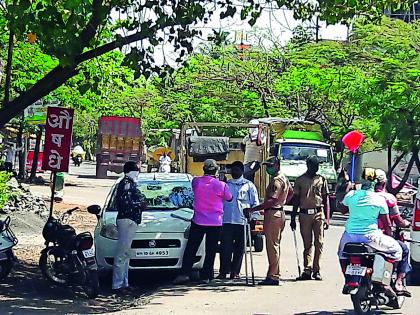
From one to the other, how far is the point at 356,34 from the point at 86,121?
44.5 m

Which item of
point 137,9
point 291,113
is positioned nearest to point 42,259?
point 137,9

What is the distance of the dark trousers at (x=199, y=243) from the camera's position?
38.7 ft

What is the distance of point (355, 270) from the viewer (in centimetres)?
899

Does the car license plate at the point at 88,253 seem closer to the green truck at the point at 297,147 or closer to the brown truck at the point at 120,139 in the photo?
the green truck at the point at 297,147

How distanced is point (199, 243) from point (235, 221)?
25.9 inches

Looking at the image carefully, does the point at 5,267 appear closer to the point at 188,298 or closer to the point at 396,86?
the point at 188,298

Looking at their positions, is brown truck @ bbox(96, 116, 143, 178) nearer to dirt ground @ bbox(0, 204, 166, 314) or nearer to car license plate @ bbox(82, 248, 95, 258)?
dirt ground @ bbox(0, 204, 166, 314)

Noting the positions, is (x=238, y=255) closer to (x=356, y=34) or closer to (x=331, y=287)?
(x=331, y=287)

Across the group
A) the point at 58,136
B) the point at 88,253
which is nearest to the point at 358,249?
the point at 88,253

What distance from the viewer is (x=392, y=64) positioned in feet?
86.5

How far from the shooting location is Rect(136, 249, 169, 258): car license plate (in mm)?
11992

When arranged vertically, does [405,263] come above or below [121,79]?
below

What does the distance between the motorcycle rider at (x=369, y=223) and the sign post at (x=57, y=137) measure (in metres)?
6.18

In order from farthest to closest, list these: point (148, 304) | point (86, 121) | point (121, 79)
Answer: point (86, 121) → point (121, 79) → point (148, 304)
